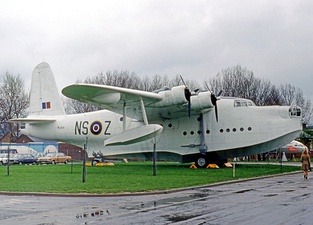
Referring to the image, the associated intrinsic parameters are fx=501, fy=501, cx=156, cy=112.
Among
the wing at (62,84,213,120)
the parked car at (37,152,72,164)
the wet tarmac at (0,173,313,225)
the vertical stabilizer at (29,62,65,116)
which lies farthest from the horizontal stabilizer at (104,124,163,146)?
the parked car at (37,152,72,164)

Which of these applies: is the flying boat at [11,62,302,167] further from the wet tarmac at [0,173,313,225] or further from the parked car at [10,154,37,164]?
the wet tarmac at [0,173,313,225]

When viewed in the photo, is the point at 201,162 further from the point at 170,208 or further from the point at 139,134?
the point at 170,208

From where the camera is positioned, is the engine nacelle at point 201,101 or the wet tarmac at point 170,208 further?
the engine nacelle at point 201,101

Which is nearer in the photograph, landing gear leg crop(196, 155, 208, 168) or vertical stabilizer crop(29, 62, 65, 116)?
landing gear leg crop(196, 155, 208, 168)

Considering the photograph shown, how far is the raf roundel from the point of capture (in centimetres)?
4025

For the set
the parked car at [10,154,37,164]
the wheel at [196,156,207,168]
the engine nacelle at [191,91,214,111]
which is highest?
the engine nacelle at [191,91,214,111]

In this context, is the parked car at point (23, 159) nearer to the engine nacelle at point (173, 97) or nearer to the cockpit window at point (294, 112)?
the engine nacelle at point (173, 97)

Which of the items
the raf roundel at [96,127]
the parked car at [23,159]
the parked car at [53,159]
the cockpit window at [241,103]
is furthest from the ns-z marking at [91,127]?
the parked car at [53,159]

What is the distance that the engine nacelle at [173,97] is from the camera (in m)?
33.8

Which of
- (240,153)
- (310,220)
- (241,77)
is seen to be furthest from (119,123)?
(241,77)

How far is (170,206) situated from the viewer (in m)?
14.6

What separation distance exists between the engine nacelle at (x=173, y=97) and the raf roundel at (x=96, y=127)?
7344mm

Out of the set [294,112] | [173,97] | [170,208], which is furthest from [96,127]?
[170,208]

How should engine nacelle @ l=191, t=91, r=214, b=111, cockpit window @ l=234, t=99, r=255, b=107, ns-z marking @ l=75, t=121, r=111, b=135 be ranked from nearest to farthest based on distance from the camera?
1. engine nacelle @ l=191, t=91, r=214, b=111
2. cockpit window @ l=234, t=99, r=255, b=107
3. ns-z marking @ l=75, t=121, r=111, b=135
